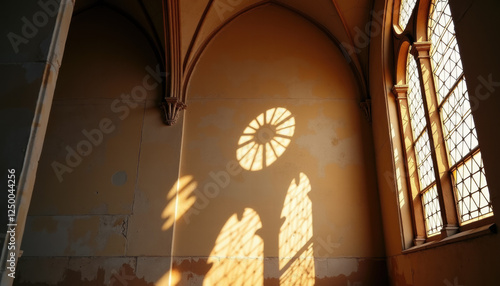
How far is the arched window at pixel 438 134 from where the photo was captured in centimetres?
450

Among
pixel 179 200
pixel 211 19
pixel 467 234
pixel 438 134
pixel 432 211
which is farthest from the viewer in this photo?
pixel 211 19

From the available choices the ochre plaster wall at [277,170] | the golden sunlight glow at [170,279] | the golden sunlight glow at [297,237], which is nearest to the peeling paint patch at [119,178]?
the ochre plaster wall at [277,170]

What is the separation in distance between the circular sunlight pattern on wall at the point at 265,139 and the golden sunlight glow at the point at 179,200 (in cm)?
119

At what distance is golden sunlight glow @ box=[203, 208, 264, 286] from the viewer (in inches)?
286

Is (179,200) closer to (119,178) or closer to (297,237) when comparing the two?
(119,178)

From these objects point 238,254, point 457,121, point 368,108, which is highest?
point 368,108

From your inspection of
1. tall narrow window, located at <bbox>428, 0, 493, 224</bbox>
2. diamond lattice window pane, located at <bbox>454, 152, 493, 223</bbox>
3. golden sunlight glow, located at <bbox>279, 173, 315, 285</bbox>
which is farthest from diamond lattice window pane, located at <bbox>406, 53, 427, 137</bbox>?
golden sunlight glow, located at <bbox>279, 173, 315, 285</bbox>

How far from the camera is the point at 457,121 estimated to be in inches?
189

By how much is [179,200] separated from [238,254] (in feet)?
5.37

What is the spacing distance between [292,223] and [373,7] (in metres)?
4.82

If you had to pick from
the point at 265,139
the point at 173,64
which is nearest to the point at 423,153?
the point at 265,139

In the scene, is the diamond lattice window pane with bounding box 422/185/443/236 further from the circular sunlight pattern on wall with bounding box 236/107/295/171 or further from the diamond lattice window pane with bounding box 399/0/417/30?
the circular sunlight pattern on wall with bounding box 236/107/295/171

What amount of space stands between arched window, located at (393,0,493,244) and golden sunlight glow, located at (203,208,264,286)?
296cm

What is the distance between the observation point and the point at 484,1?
3.55 metres
